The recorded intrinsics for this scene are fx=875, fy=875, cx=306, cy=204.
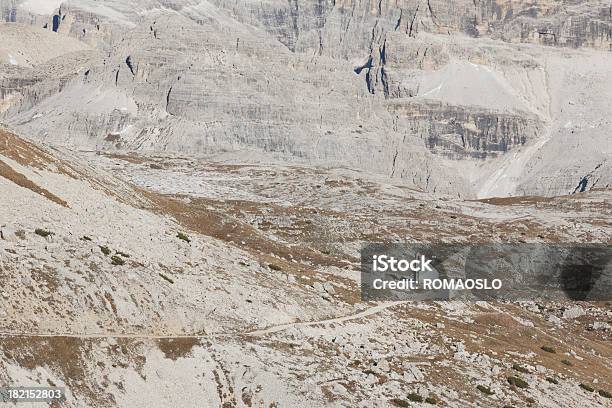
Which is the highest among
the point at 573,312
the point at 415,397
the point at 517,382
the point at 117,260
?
the point at 117,260

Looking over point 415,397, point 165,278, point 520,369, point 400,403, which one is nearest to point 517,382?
point 520,369

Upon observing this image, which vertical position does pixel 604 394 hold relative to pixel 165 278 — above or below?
below

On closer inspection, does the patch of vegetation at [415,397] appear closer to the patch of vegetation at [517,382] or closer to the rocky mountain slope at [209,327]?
the rocky mountain slope at [209,327]

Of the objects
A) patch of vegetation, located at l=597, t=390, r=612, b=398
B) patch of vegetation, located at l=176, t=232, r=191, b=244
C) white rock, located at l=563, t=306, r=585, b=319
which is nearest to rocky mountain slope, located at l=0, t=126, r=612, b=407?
patch of vegetation, located at l=597, t=390, r=612, b=398

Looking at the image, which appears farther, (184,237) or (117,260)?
(184,237)

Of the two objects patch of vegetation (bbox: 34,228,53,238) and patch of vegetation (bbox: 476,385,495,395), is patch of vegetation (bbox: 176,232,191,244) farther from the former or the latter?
patch of vegetation (bbox: 476,385,495,395)

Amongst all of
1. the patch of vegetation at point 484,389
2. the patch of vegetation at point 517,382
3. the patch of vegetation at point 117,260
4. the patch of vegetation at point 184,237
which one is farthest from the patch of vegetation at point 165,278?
the patch of vegetation at point 517,382

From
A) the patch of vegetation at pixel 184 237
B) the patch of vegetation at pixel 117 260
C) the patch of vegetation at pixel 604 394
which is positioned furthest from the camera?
the patch of vegetation at pixel 184 237

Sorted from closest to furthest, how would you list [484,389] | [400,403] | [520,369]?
1. [400,403]
2. [484,389]
3. [520,369]

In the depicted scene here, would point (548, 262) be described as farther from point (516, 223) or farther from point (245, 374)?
point (245, 374)

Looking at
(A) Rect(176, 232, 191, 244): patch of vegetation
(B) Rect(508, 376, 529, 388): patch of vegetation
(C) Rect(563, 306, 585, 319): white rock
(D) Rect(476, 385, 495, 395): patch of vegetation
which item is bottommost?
(C) Rect(563, 306, 585, 319): white rock

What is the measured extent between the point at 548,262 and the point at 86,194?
3154 inches

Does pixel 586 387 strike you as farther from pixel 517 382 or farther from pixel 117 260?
pixel 117 260

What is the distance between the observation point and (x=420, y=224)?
16275cm
